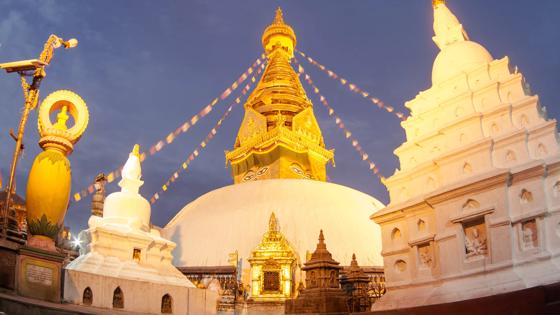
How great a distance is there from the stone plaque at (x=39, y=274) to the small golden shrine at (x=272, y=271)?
1420 cm

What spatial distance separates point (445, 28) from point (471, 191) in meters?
8.21

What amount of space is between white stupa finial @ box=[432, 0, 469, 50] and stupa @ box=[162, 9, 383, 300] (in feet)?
40.9

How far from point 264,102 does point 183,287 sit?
25.3 metres

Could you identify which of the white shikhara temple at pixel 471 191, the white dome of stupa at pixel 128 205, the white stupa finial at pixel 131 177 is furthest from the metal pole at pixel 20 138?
the white shikhara temple at pixel 471 191

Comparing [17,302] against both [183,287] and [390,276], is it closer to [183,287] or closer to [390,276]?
[183,287]

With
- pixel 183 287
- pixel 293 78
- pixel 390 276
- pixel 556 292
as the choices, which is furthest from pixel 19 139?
pixel 293 78

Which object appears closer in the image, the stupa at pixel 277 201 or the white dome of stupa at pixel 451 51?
the white dome of stupa at pixel 451 51

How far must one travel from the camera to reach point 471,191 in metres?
15.2

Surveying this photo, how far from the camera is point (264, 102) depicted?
4344cm

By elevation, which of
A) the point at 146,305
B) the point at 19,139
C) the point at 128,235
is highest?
the point at 19,139

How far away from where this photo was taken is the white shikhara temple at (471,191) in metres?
13.9

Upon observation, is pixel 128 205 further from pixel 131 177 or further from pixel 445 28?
pixel 445 28

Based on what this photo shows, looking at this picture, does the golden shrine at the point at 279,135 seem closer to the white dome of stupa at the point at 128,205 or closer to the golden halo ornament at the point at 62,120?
the white dome of stupa at the point at 128,205

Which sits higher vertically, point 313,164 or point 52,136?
point 313,164
